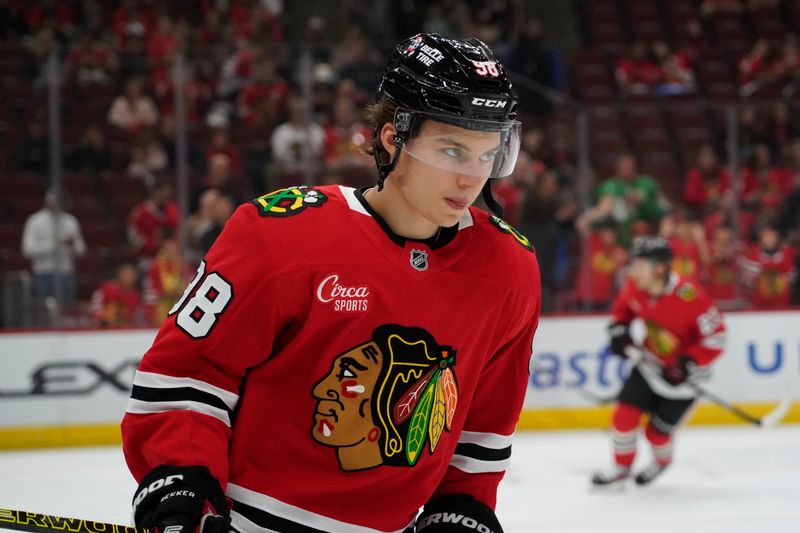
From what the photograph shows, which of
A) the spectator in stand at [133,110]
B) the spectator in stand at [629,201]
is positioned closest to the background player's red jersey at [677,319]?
the spectator in stand at [629,201]

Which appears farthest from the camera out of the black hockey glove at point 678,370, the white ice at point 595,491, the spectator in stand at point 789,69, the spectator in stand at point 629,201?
the spectator in stand at point 789,69

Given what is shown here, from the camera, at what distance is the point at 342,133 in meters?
7.12

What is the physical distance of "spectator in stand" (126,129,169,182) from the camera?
22.4 ft

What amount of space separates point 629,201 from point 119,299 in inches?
126

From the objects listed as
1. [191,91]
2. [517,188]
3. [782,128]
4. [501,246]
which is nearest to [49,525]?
[501,246]

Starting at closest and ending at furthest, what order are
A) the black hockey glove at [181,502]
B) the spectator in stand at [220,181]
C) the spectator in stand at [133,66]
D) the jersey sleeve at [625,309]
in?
the black hockey glove at [181,502] < the jersey sleeve at [625,309] < the spectator in stand at [220,181] < the spectator in stand at [133,66]

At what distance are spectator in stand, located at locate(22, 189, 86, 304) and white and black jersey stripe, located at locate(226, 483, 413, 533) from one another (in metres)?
4.99

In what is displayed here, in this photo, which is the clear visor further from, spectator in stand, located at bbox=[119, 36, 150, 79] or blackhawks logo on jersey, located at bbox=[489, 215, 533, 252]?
spectator in stand, located at bbox=[119, 36, 150, 79]

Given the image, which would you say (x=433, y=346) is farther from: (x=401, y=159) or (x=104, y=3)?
(x=104, y=3)

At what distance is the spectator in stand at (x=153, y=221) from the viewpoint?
6.44 metres

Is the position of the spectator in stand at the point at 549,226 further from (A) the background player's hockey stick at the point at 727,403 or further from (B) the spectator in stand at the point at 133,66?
(B) the spectator in stand at the point at 133,66

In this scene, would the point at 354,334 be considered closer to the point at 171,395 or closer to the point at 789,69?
the point at 171,395

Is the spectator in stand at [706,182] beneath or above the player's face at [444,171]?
beneath

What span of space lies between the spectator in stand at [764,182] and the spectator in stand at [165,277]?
141 inches
